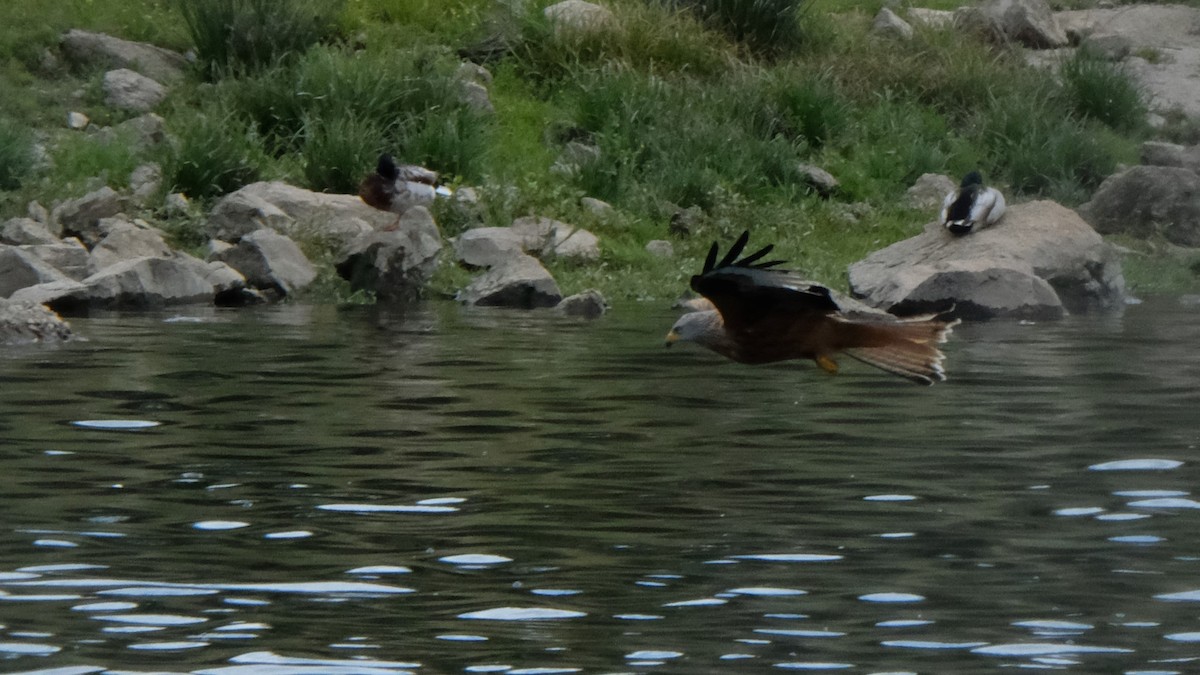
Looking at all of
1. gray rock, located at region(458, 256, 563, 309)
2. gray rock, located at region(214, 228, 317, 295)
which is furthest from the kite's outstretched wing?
gray rock, located at region(214, 228, 317, 295)

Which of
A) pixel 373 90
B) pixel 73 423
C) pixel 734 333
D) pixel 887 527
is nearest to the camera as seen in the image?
pixel 887 527

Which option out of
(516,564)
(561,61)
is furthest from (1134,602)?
(561,61)

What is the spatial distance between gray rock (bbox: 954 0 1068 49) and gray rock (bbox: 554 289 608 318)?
10085mm

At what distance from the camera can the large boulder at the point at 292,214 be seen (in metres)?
16.1

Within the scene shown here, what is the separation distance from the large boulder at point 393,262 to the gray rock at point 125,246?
1.38 m

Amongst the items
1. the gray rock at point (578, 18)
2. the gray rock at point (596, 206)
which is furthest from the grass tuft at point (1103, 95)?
the gray rock at point (596, 206)

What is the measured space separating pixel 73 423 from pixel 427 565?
3.35 metres

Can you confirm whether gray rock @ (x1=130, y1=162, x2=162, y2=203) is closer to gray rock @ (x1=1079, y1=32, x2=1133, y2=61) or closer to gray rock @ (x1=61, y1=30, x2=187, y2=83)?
gray rock @ (x1=61, y1=30, x2=187, y2=83)

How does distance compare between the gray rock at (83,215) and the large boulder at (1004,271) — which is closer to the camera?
the large boulder at (1004,271)

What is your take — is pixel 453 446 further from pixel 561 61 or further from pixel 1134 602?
pixel 561 61

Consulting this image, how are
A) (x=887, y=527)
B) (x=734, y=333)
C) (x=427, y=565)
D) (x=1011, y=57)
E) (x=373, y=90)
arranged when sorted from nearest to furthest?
(x=427, y=565)
(x=887, y=527)
(x=734, y=333)
(x=373, y=90)
(x=1011, y=57)

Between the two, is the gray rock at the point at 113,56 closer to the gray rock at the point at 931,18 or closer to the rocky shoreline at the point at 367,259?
the rocky shoreline at the point at 367,259

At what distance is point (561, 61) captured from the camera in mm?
20688

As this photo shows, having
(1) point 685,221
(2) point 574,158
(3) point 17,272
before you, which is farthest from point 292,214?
(1) point 685,221
